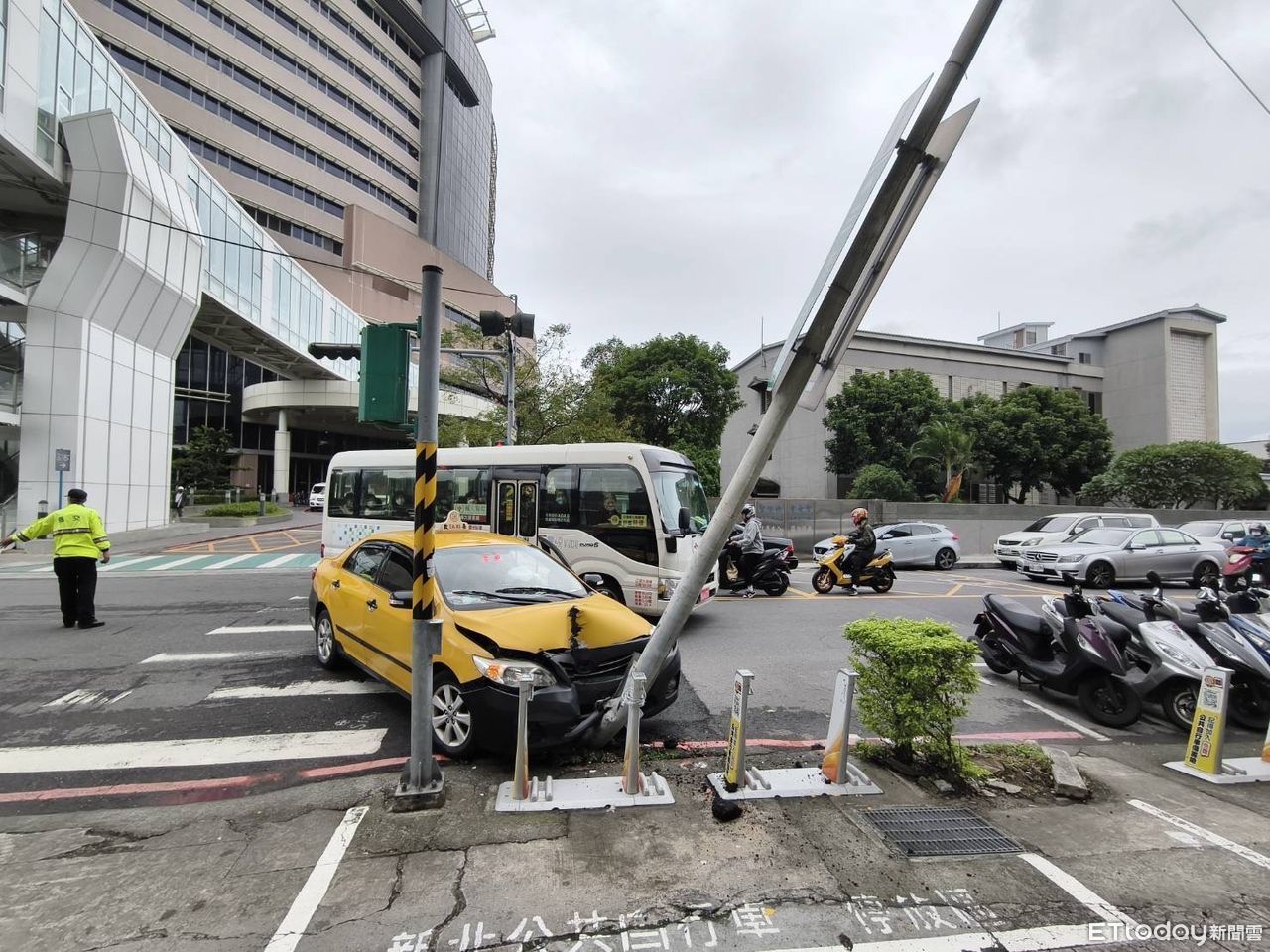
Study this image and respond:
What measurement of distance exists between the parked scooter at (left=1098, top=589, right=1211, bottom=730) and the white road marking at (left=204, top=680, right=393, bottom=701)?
681 cm

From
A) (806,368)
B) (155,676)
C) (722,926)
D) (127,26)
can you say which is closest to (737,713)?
(722,926)

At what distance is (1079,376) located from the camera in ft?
164

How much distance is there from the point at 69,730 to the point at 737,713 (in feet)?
17.5

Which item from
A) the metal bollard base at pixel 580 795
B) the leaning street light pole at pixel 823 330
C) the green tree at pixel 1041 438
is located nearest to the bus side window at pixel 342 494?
the leaning street light pole at pixel 823 330

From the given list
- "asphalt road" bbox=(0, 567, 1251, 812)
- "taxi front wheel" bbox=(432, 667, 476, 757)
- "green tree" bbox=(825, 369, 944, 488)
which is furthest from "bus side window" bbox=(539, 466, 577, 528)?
"green tree" bbox=(825, 369, 944, 488)

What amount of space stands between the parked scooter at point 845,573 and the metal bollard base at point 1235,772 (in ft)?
24.7

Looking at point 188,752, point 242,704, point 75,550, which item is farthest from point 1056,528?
point 75,550

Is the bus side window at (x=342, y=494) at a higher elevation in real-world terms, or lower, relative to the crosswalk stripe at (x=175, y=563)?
higher

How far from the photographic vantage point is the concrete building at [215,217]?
59.7 feet

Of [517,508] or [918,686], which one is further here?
[517,508]

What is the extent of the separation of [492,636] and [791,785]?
7.24 ft

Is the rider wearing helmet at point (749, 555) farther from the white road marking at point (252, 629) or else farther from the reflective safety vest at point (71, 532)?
the reflective safety vest at point (71, 532)

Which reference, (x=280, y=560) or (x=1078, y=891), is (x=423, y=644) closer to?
(x=1078, y=891)

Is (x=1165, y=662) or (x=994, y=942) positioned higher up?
(x=1165, y=662)
